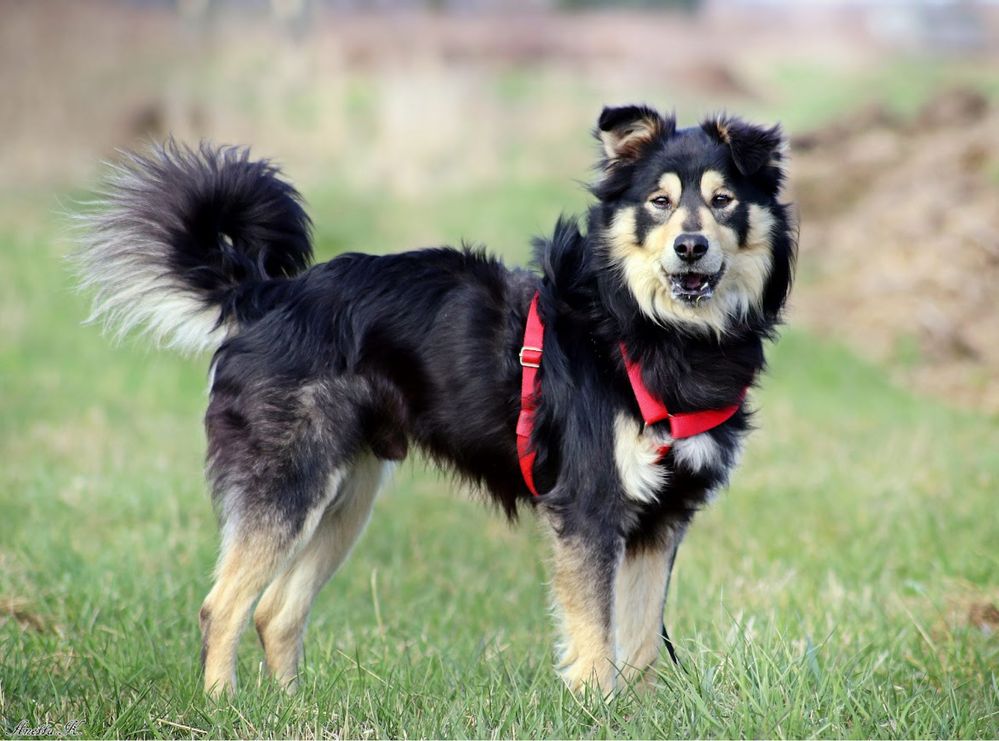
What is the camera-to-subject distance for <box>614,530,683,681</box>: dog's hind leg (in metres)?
4.23

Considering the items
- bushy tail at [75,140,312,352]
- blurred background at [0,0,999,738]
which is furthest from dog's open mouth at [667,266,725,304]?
bushy tail at [75,140,312,352]

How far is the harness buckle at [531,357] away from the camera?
13.6 feet

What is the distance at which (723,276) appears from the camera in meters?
4.08

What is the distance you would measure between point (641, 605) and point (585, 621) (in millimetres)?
363

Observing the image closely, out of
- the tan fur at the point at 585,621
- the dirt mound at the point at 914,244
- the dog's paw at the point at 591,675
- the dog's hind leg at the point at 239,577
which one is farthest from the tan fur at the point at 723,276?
the dirt mound at the point at 914,244

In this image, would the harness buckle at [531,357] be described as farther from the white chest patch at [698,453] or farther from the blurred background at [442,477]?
the blurred background at [442,477]

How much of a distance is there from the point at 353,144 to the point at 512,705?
15372 millimetres

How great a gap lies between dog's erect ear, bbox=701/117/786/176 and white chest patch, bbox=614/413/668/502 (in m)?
1.04

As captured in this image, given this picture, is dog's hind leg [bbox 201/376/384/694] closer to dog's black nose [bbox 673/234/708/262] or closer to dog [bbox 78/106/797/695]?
dog [bbox 78/106/797/695]

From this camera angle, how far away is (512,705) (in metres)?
3.71

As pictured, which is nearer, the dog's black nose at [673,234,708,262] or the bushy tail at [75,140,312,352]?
the dog's black nose at [673,234,708,262]

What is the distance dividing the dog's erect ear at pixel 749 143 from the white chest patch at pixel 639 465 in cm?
104

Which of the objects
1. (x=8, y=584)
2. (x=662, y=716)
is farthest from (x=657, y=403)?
(x=8, y=584)

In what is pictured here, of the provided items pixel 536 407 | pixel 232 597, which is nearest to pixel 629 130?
pixel 536 407
